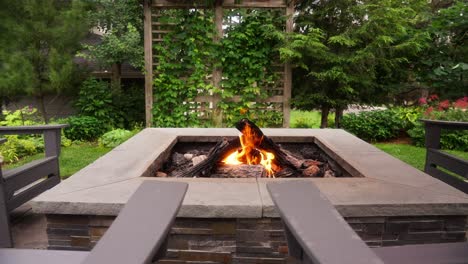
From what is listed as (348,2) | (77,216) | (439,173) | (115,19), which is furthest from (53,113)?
(439,173)

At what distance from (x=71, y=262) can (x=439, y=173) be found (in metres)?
2.74

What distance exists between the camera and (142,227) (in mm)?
921

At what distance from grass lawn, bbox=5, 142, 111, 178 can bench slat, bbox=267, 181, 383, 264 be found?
3.38 m

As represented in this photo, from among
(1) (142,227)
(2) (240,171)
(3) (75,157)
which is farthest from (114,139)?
(1) (142,227)

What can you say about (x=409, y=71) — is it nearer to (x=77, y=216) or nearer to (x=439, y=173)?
(x=439, y=173)

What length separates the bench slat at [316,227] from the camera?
805 millimetres

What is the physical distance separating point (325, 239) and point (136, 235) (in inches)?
18.4

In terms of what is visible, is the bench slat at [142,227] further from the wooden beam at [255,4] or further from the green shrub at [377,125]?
the green shrub at [377,125]

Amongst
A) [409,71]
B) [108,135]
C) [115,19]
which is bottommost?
[108,135]

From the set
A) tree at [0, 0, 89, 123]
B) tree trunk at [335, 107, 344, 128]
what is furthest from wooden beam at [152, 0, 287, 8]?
tree trunk at [335, 107, 344, 128]

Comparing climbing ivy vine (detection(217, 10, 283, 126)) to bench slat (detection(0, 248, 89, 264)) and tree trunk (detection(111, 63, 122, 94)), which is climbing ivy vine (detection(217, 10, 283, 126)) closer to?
tree trunk (detection(111, 63, 122, 94))

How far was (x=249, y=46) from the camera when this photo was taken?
602 centimetres

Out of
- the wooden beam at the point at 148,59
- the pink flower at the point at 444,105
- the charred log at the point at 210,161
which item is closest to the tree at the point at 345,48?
the pink flower at the point at 444,105

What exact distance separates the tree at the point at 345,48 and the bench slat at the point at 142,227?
15.6 feet
